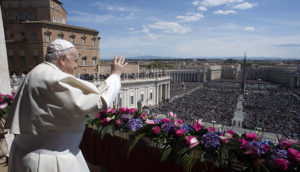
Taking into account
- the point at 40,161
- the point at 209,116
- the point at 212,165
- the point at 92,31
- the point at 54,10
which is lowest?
the point at 209,116

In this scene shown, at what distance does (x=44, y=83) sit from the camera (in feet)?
5.27

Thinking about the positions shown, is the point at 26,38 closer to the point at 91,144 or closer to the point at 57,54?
the point at 91,144

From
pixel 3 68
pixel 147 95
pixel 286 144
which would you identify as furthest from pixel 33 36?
pixel 286 144

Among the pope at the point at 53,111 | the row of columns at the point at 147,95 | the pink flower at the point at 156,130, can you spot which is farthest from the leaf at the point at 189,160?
the row of columns at the point at 147,95

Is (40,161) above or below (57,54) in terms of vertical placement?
below

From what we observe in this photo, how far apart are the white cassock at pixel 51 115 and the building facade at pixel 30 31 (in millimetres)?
29547

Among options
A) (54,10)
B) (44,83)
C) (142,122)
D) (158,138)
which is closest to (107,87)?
(44,83)

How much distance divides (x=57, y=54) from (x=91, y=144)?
312 cm

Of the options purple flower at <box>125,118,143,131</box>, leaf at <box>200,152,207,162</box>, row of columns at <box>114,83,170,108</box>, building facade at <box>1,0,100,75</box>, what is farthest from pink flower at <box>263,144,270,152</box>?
building facade at <box>1,0,100,75</box>

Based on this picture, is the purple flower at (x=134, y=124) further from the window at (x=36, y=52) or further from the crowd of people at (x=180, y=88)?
the crowd of people at (x=180, y=88)

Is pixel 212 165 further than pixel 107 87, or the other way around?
pixel 212 165

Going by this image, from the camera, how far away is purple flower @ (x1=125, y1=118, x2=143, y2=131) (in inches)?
137

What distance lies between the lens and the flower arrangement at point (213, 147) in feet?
8.14

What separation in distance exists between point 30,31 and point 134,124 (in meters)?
30.2
